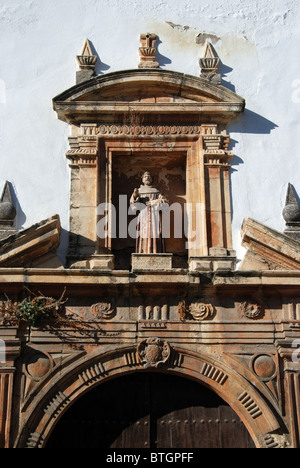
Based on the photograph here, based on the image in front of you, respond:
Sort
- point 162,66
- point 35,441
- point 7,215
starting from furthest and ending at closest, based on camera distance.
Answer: point 162,66 < point 7,215 < point 35,441

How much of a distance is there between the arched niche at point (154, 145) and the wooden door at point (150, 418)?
5.08 ft

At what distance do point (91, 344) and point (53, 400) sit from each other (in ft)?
2.28

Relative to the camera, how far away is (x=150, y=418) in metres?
8.72

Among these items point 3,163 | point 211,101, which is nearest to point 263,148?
point 211,101

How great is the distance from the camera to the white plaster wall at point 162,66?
31.7 ft

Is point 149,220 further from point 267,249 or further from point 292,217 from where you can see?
point 292,217

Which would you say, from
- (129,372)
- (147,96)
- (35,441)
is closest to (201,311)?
(129,372)

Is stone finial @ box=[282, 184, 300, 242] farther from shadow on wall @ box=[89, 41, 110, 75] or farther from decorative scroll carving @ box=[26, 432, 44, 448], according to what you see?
decorative scroll carving @ box=[26, 432, 44, 448]

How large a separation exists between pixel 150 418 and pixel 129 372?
0.53 m

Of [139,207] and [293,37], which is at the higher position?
[293,37]

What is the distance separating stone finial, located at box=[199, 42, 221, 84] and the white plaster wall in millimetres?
106
